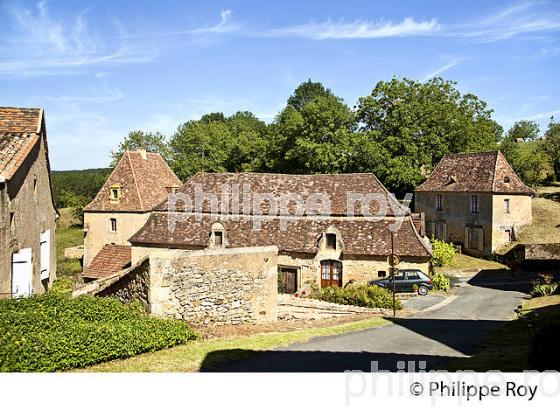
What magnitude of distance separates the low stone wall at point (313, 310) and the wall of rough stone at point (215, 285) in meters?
2.97

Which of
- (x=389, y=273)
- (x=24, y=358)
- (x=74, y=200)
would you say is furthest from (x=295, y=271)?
(x=74, y=200)

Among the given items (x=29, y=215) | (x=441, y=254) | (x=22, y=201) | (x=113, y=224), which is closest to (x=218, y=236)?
(x=113, y=224)

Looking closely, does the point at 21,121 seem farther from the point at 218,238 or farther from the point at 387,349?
the point at 218,238

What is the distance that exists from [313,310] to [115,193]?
2166 centimetres

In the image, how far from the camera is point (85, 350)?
866cm

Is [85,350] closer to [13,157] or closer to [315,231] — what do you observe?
[13,157]

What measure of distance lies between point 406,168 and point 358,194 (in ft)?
53.4

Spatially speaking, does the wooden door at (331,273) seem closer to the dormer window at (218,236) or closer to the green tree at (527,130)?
the dormer window at (218,236)

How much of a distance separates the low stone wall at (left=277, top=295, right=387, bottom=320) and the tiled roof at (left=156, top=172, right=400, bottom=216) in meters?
8.24

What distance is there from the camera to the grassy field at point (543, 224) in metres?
35.5

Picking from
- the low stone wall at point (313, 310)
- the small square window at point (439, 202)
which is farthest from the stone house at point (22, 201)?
the small square window at point (439, 202)

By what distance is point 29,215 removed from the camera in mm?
12742

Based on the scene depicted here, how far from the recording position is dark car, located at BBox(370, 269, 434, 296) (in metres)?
22.7

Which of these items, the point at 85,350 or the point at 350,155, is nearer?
the point at 85,350
